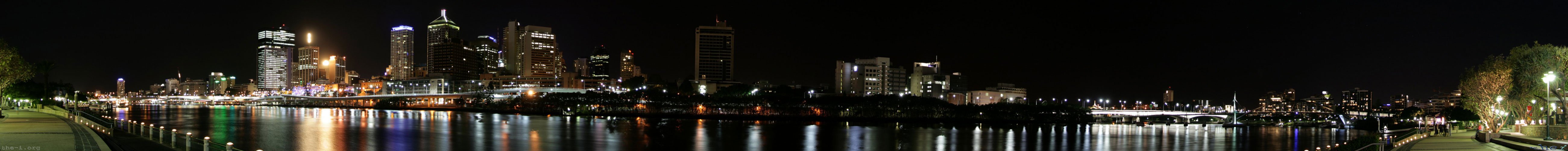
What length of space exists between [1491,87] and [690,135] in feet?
118

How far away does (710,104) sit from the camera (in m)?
93.2

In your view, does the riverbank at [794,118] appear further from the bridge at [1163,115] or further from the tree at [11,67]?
the tree at [11,67]

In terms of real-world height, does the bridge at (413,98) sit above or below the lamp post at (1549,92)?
below

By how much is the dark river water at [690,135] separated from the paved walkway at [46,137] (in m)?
6.46

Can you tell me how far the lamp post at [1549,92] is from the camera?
23719 millimetres

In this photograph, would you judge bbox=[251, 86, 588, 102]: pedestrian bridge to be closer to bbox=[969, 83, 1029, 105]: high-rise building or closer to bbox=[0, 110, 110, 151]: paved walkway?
bbox=[969, 83, 1029, 105]: high-rise building

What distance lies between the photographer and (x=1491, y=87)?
37.8m

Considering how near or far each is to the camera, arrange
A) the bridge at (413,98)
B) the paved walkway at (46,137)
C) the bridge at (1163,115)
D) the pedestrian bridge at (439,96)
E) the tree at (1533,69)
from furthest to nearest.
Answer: the bridge at (413,98) < the pedestrian bridge at (439,96) < the bridge at (1163,115) < the tree at (1533,69) < the paved walkway at (46,137)

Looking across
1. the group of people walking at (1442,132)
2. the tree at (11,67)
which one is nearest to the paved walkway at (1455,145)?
the group of people walking at (1442,132)

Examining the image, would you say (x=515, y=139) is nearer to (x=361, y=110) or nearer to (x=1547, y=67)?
(x=1547, y=67)

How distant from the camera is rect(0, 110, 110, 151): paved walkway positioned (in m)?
20.7

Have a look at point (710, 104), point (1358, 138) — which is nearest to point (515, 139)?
point (1358, 138)

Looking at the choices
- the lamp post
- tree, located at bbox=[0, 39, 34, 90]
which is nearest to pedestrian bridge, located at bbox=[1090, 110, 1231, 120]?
the lamp post

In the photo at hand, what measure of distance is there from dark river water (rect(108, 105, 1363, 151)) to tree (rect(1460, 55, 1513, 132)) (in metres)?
8.10
